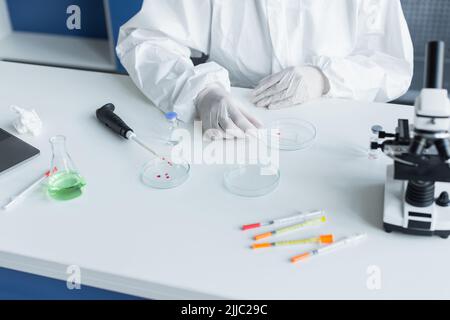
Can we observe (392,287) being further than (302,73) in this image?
No

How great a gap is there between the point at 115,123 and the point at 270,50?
62 centimetres

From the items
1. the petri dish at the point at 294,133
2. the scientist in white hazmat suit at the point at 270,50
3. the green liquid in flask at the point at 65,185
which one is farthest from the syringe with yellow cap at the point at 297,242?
the scientist in white hazmat suit at the point at 270,50

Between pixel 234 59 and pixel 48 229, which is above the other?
pixel 234 59

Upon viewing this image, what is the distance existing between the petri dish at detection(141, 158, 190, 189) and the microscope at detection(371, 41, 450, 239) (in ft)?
1.46

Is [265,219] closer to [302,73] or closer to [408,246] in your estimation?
[408,246]

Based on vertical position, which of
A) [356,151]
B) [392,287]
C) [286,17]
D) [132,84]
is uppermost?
[286,17]

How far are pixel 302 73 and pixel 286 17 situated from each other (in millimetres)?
263

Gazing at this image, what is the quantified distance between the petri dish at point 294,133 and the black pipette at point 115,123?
0.32 m

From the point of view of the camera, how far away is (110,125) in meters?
1.42

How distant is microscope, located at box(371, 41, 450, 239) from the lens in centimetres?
91

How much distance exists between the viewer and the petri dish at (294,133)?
1.33 meters

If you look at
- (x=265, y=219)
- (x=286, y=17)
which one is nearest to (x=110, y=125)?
(x=265, y=219)

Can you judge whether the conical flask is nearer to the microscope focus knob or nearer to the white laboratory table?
the white laboratory table

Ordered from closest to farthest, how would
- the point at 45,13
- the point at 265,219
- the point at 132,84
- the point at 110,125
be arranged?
the point at 265,219, the point at 110,125, the point at 132,84, the point at 45,13
